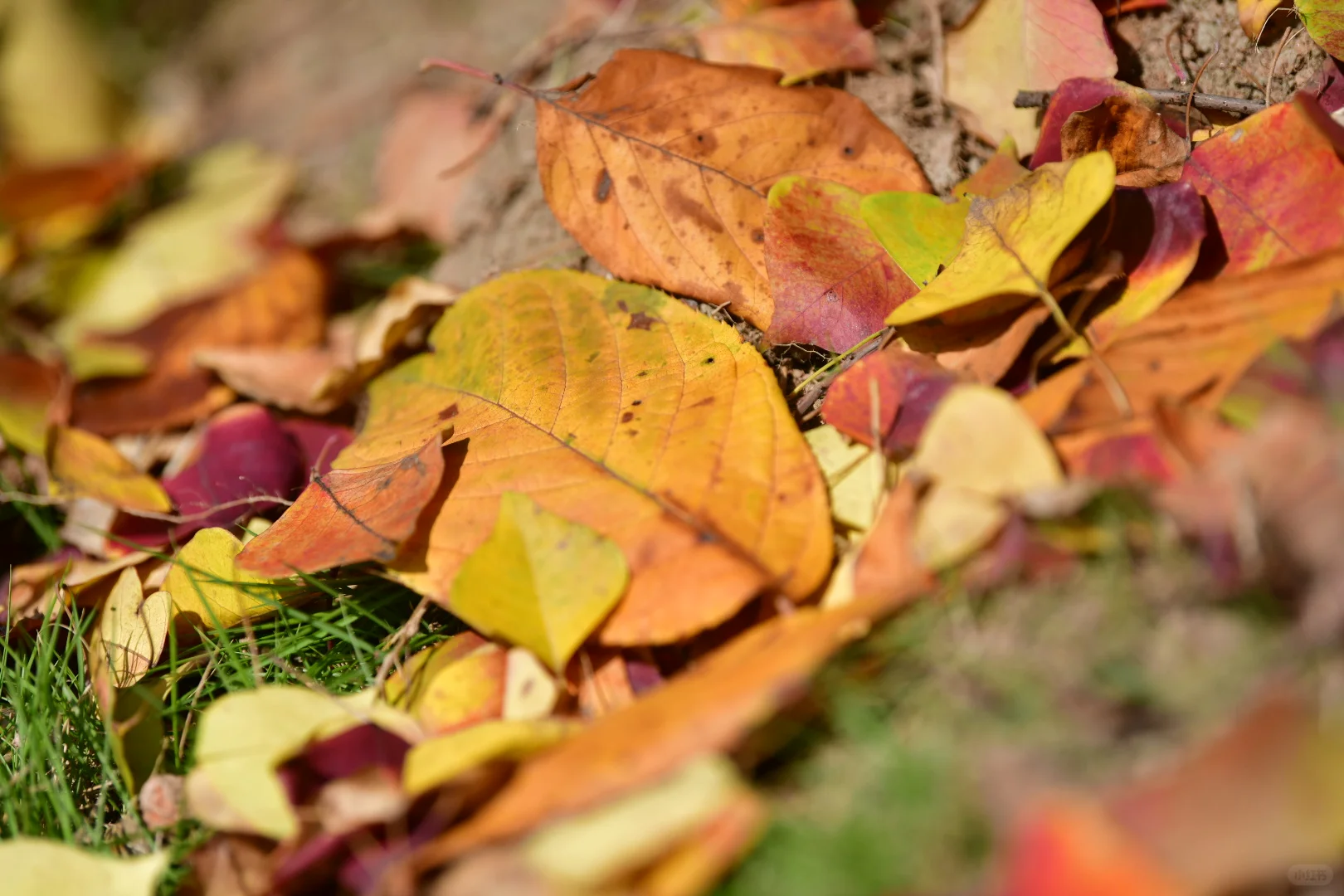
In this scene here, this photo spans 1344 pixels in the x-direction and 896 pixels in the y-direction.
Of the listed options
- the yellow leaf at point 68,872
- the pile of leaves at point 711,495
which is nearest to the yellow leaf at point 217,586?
the pile of leaves at point 711,495

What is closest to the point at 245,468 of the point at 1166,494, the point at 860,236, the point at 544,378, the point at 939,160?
the point at 544,378

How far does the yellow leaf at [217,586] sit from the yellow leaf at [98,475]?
252 mm

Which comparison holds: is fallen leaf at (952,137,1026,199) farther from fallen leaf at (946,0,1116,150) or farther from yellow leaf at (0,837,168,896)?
yellow leaf at (0,837,168,896)

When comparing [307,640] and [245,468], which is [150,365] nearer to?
[245,468]

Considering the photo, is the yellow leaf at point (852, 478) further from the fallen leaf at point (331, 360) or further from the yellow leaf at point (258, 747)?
the fallen leaf at point (331, 360)

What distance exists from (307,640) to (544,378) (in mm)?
414

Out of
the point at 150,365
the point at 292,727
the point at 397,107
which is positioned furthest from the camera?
the point at 397,107

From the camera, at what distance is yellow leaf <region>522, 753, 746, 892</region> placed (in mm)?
636

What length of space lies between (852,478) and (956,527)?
8.2 inches

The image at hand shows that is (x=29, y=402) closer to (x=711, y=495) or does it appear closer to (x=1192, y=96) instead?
(x=711, y=495)

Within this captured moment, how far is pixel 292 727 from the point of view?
0.88 metres

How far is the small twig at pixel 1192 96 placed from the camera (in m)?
1.10

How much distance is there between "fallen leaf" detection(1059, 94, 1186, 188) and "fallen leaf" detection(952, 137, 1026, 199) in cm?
6

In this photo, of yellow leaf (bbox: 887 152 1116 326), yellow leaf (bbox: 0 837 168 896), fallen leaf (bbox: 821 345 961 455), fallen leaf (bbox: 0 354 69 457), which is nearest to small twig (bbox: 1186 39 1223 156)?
yellow leaf (bbox: 887 152 1116 326)
